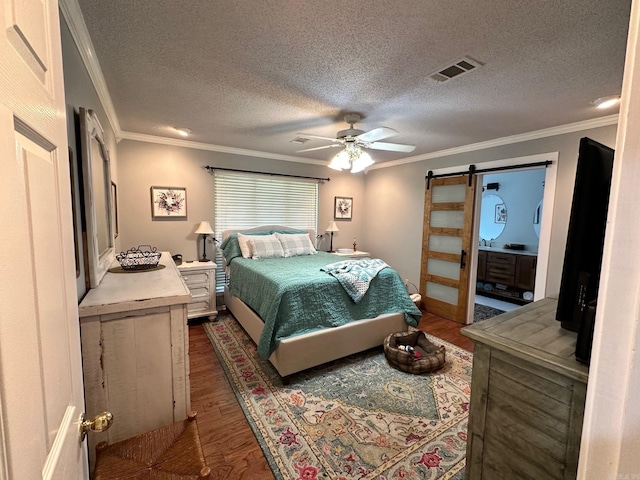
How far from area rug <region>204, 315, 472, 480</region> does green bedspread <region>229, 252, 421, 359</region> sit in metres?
0.41

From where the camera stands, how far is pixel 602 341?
0.51 metres

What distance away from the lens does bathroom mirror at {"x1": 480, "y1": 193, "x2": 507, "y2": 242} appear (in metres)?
5.52

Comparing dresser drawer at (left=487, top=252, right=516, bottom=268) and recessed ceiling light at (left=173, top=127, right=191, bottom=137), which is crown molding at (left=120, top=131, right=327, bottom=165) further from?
dresser drawer at (left=487, top=252, right=516, bottom=268)

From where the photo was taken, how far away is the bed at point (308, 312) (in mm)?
2330

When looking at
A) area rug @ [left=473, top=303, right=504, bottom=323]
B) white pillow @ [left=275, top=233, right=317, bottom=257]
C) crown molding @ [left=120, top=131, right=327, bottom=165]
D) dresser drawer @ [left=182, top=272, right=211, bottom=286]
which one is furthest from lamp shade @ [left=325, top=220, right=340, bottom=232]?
area rug @ [left=473, top=303, right=504, bottom=323]

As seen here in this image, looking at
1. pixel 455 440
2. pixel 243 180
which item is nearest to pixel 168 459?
pixel 455 440

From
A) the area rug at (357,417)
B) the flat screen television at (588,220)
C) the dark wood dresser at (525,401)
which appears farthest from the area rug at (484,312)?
the flat screen television at (588,220)

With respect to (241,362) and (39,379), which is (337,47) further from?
(241,362)

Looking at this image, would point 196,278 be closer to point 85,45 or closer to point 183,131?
point 183,131

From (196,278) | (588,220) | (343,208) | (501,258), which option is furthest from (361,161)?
(501,258)

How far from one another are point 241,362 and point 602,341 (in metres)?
2.69

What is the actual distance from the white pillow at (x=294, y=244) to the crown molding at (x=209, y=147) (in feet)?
4.08

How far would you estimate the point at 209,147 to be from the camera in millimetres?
3896

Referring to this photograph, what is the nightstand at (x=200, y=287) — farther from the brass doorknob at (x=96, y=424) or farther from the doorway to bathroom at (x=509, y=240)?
the doorway to bathroom at (x=509, y=240)
